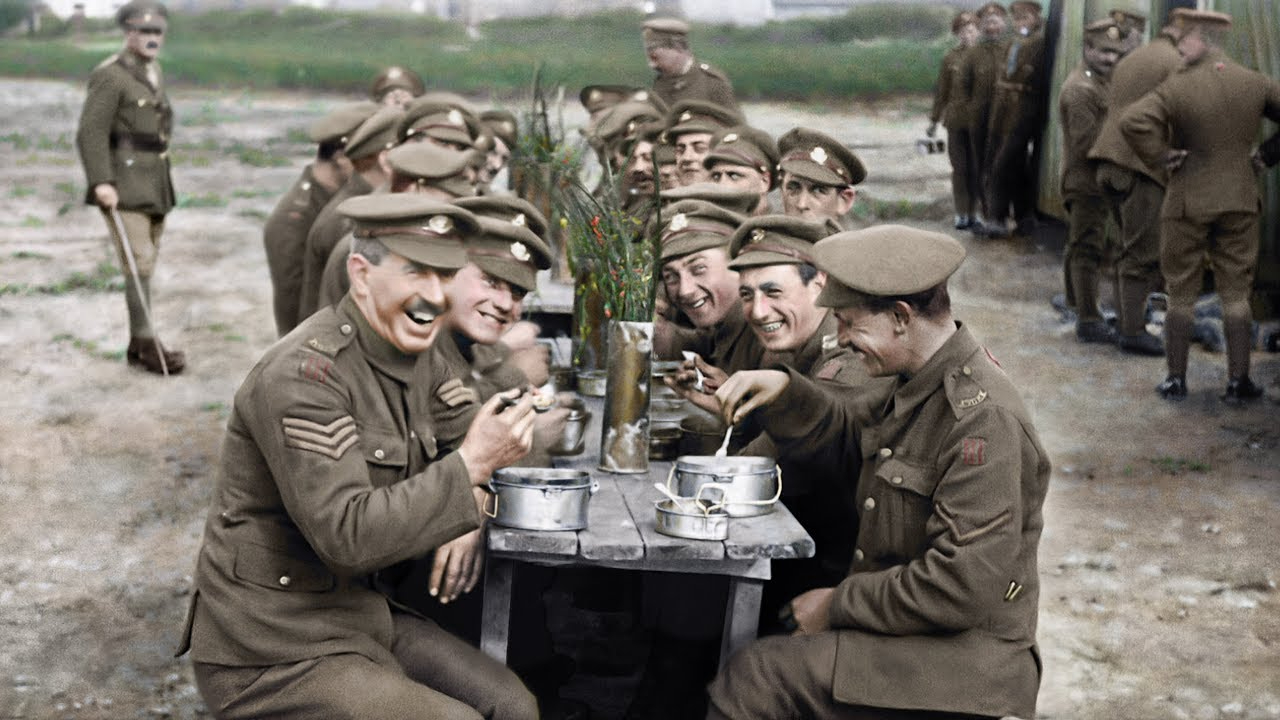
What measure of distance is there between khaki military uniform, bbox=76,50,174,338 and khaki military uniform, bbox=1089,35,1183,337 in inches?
226

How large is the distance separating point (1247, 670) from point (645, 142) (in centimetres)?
363

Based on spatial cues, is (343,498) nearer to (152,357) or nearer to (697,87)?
(152,357)

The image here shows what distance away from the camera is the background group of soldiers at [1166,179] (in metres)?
8.75

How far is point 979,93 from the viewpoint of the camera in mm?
13984

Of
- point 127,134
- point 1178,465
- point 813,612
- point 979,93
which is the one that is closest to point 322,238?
point 813,612

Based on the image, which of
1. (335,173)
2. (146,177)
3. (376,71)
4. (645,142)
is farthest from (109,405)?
(376,71)

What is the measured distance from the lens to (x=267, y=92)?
20.0 metres

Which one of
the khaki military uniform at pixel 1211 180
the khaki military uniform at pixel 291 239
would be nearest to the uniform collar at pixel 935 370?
the khaki military uniform at pixel 291 239

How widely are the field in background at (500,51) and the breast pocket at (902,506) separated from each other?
46.1 feet

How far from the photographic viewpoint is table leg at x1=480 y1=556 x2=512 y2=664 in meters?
3.70

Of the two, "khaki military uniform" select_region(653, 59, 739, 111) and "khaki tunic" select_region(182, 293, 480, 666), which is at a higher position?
"khaki tunic" select_region(182, 293, 480, 666)

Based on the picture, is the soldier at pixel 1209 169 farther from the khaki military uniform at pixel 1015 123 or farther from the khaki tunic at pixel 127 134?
the khaki tunic at pixel 127 134

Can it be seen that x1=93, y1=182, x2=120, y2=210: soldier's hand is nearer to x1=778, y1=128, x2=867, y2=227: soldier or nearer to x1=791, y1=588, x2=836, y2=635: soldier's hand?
x1=778, y1=128, x2=867, y2=227: soldier

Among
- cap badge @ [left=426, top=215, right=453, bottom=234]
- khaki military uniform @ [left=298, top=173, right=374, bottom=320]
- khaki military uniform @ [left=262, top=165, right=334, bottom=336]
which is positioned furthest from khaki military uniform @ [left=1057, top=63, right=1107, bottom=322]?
cap badge @ [left=426, top=215, right=453, bottom=234]
